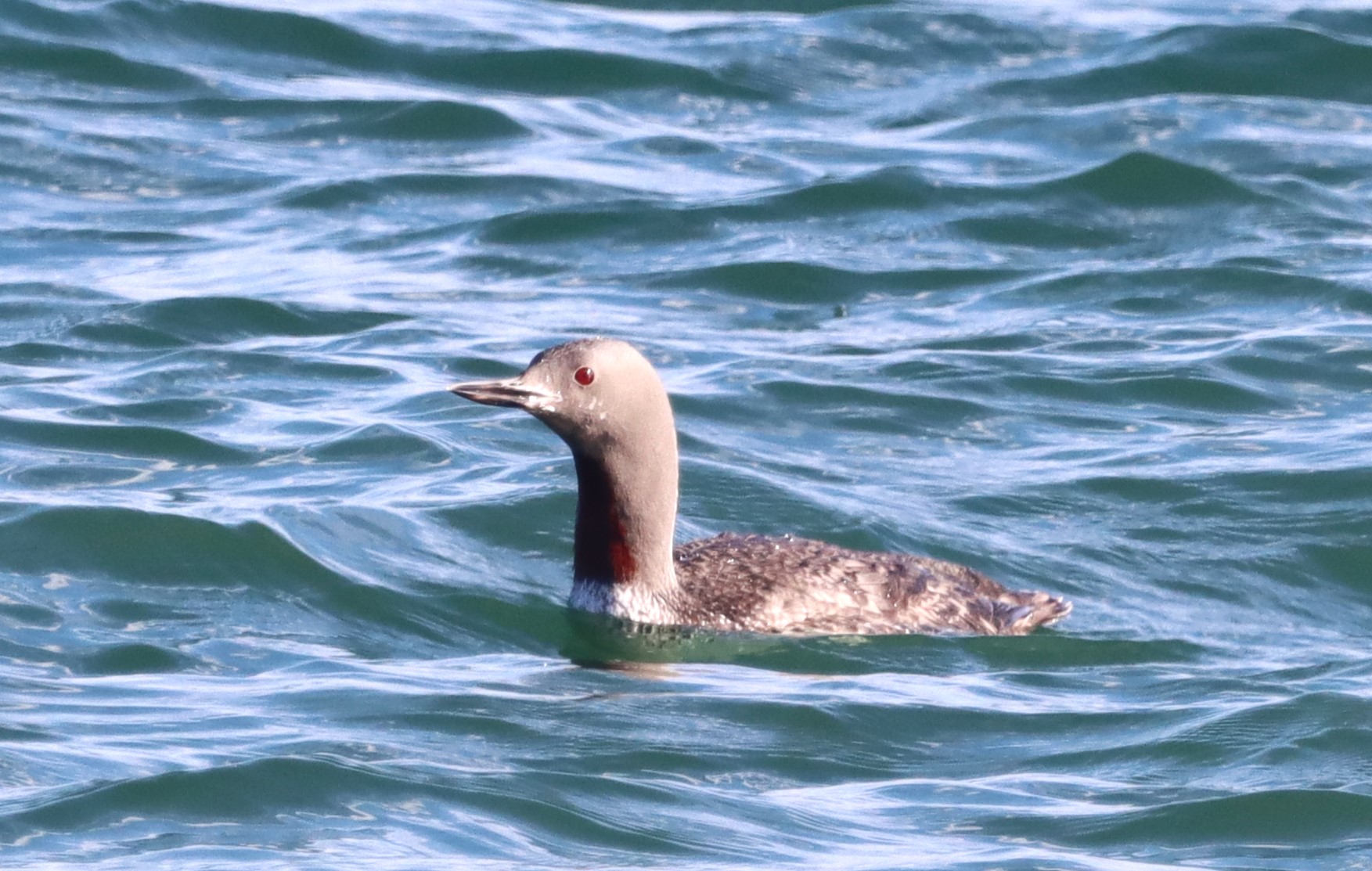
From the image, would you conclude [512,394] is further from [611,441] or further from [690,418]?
[690,418]

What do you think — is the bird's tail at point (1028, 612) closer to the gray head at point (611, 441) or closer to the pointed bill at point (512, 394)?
the gray head at point (611, 441)

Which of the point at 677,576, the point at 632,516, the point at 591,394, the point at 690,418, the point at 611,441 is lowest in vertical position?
the point at 677,576

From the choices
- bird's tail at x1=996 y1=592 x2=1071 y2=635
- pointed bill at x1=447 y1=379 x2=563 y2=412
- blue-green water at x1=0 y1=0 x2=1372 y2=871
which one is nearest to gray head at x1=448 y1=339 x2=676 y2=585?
pointed bill at x1=447 y1=379 x2=563 y2=412

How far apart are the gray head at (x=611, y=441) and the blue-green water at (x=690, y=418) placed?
37 cm

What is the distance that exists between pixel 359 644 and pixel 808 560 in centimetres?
176

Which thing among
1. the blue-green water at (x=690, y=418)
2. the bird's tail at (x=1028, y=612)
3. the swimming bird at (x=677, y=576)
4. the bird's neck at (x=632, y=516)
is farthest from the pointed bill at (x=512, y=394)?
the bird's tail at (x=1028, y=612)

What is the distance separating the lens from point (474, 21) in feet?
70.9

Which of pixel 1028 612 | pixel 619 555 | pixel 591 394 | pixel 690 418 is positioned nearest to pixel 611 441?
pixel 591 394

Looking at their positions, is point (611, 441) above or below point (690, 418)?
above

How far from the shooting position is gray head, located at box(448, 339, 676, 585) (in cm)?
921

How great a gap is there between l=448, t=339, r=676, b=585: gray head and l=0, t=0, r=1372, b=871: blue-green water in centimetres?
37

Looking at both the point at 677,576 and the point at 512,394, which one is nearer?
the point at 512,394

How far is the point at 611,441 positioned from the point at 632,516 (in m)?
0.34

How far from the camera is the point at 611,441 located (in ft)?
31.1
